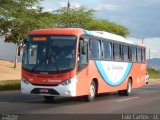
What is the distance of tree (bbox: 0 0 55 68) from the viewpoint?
37188mm

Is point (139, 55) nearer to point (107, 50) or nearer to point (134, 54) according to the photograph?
point (134, 54)

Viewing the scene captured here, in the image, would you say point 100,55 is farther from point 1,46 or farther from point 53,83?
point 1,46

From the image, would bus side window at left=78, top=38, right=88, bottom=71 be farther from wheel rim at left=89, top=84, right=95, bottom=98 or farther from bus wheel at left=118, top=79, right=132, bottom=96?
bus wheel at left=118, top=79, right=132, bottom=96

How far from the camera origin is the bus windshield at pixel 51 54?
65.3 ft

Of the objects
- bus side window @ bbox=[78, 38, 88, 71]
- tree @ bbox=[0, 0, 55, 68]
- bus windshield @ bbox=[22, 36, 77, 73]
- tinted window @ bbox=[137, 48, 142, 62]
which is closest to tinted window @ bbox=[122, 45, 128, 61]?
tinted window @ bbox=[137, 48, 142, 62]

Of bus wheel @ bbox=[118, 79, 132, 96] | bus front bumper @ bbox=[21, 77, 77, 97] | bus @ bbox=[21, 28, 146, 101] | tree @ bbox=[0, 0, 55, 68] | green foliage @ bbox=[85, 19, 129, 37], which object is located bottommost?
bus wheel @ bbox=[118, 79, 132, 96]

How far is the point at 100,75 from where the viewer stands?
22766 millimetres

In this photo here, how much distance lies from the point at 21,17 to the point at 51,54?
18.8 m

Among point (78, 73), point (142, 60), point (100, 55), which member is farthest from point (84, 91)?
point (142, 60)

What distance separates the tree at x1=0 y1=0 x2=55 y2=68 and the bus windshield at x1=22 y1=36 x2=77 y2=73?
16.6 meters

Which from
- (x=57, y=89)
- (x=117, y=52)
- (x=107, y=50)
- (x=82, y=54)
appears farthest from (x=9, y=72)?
(x=57, y=89)

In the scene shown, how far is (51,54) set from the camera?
65.9ft

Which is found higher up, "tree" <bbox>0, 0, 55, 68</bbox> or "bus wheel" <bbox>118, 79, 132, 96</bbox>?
"tree" <bbox>0, 0, 55, 68</bbox>

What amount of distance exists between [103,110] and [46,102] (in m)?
4.02
